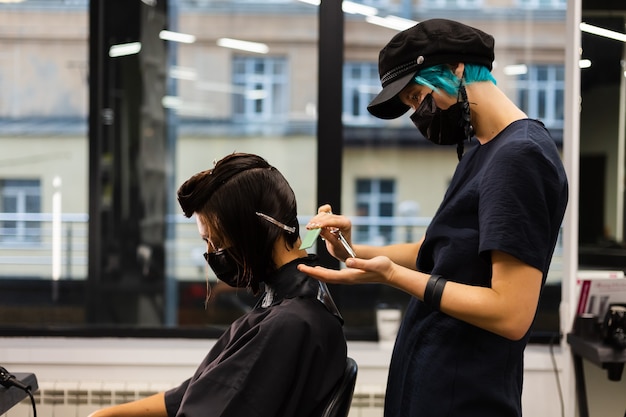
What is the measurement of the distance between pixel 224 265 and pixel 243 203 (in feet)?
0.49

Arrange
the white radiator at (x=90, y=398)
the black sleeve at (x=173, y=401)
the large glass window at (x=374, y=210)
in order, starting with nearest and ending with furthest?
1. the black sleeve at (x=173, y=401)
2. the white radiator at (x=90, y=398)
3. the large glass window at (x=374, y=210)

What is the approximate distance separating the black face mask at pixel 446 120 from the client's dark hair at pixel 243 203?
1.03ft

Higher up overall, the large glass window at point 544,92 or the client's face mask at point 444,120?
the large glass window at point 544,92

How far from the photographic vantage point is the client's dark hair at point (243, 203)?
146cm

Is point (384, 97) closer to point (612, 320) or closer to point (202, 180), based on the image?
point (202, 180)

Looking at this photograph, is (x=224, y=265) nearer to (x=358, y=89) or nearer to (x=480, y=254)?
(x=480, y=254)

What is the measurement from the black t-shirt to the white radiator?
128 cm

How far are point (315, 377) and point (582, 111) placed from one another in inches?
74.9

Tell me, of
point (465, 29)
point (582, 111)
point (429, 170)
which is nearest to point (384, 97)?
point (465, 29)

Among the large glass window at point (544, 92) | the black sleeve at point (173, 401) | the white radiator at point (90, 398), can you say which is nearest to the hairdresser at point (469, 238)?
the black sleeve at point (173, 401)

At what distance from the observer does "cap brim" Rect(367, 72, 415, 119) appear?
138 centimetres

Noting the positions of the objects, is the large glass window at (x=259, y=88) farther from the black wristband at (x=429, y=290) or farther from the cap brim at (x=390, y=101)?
the black wristband at (x=429, y=290)

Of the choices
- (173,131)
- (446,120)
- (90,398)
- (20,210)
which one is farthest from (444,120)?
(20,210)

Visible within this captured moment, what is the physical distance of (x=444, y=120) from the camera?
4.59 feet
